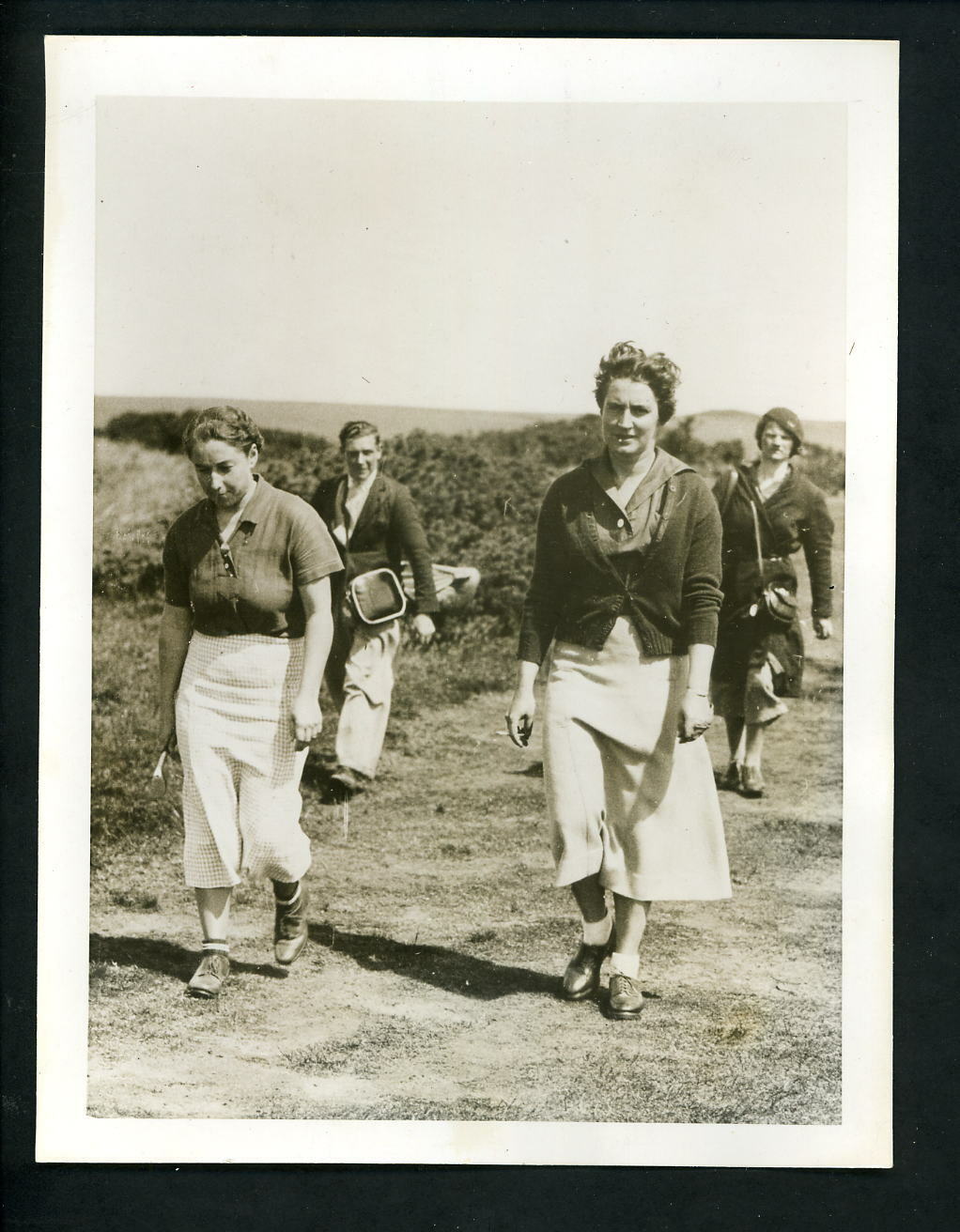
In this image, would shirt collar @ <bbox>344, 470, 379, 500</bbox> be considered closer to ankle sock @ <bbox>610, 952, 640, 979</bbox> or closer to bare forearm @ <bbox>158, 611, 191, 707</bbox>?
bare forearm @ <bbox>158, 611, 191, 707</bbox>

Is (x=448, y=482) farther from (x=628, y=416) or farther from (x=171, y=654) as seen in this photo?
(x=171, y=654)

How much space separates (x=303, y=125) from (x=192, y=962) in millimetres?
2375

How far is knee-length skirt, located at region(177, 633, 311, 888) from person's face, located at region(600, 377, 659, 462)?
1.07m

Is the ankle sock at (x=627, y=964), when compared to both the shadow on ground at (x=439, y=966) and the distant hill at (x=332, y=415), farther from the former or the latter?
the distant hill at (x=332, y=415)

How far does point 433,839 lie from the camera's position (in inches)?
120

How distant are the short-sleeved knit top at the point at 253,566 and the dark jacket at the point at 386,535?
2.3 inches

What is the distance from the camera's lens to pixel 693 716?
3.02 m

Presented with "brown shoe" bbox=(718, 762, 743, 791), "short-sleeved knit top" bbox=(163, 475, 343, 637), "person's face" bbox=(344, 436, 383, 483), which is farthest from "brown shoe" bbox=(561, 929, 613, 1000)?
"person's face" bbox=(344, 436, 383, 483)

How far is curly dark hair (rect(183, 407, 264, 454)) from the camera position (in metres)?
3.04

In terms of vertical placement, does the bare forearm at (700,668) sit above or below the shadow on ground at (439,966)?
above

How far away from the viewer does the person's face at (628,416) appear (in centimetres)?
304

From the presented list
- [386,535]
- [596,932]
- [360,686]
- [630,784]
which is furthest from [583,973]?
[386,535]

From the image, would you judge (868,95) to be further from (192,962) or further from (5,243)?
(192,962)


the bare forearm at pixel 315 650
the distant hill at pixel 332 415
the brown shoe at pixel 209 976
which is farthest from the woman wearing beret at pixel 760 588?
the brown shoe at pixel 209 976
